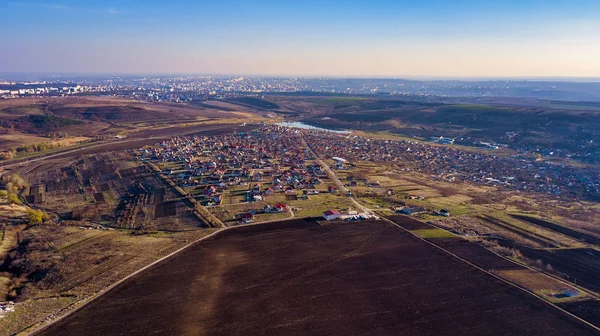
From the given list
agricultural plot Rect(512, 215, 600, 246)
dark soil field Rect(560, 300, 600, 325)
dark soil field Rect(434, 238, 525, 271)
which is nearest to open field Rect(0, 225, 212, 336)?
dark soil field Rect(434, 238, 525, 271)

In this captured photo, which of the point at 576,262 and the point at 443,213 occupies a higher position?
the point at 443,213

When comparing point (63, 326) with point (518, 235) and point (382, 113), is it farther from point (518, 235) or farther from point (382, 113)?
point (382, 113)

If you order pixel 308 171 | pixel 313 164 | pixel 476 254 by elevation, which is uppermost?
pixel 313 164

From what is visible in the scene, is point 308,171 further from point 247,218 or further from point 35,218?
point 35,218

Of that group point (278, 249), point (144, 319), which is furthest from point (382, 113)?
point (144, 319)

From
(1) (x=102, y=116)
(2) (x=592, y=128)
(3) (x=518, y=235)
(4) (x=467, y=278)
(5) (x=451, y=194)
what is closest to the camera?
(4) (x=467, y=278)

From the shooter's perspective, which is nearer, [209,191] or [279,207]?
[279,207]

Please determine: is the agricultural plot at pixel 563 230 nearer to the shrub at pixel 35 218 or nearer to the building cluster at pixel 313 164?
the building cluster at pixel 313 164

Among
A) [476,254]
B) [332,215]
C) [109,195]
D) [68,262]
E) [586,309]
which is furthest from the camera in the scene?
[109,195]

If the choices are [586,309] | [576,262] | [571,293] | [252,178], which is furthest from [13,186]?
[576,262]
